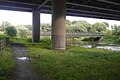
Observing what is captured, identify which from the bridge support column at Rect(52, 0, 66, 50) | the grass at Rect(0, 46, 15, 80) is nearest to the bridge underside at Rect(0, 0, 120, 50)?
the bridge support column at Rect(52, 0, 66, 50)

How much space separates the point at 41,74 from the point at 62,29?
14.7m

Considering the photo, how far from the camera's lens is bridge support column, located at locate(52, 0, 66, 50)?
23.5 metres

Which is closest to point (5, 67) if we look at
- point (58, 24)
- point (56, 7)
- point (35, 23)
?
point (58, 24)

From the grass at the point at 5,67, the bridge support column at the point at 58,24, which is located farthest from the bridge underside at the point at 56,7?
the grass at the point at 5,67

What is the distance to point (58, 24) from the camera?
23.6 metres

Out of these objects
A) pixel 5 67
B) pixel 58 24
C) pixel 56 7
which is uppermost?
pixel 56 7

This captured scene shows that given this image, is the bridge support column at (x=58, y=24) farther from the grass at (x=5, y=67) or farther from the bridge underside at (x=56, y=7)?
the grass at (x=5, y=67)

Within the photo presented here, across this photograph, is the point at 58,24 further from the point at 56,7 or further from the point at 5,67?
the point at 5,67

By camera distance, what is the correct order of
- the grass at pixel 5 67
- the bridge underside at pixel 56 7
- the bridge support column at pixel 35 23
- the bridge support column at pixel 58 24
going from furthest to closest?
the bridge support column at pixel 35 23 → the bridge underside at pixel 56 7 → the bridge support column at pixel 58 24 → the grass at pixel 5 67

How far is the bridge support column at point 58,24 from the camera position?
23.5 meters

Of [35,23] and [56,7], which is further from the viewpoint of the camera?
[35,23]

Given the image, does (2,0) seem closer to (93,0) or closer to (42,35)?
(93,0)

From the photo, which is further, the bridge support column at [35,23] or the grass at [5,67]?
the bridge support column at [35,23]

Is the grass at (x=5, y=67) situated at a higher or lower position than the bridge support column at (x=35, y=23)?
lower
